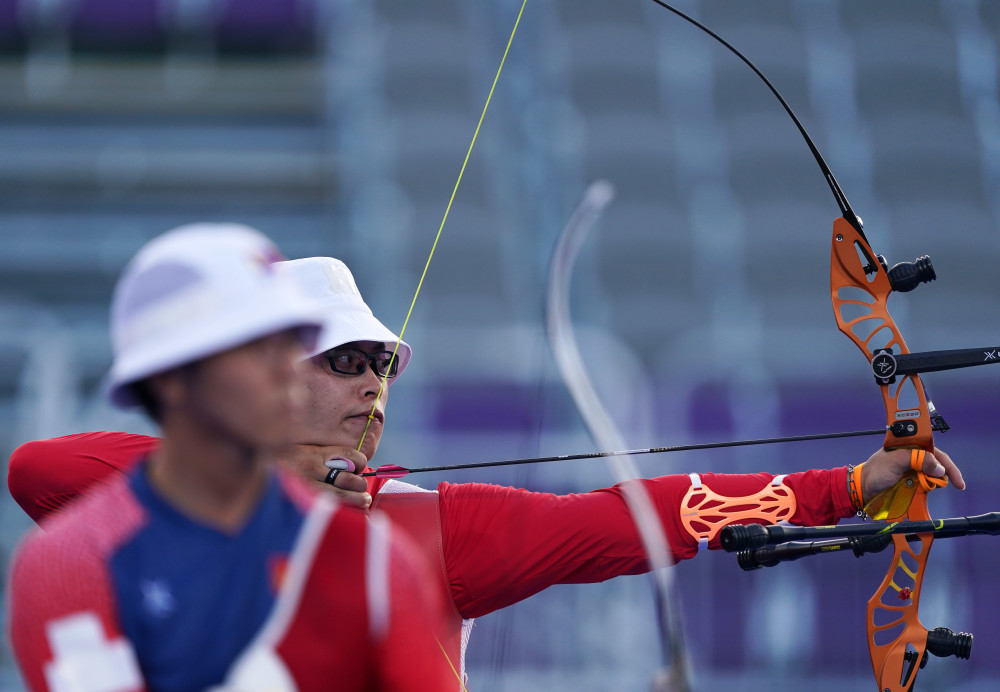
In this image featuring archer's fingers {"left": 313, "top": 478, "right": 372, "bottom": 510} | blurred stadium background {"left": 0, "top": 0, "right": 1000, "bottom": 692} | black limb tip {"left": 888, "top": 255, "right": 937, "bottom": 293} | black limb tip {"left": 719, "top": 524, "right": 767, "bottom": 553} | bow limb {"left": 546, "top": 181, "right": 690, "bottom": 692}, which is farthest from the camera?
blurred stadium background {"left": 0, "top": 0, "right": 1000, "bottom": 692}

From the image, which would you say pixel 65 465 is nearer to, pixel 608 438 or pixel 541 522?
pixel 541 522

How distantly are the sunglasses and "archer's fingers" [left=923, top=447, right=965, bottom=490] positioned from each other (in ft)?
3.16

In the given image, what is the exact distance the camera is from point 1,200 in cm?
623

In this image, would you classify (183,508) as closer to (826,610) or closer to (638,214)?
(826,610)

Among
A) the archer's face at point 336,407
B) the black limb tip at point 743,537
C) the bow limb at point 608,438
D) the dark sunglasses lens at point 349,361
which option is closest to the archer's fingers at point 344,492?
the archer's face at point 336,407

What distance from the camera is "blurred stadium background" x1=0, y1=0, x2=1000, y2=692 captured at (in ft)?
16.9

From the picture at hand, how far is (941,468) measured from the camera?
174 centimetres

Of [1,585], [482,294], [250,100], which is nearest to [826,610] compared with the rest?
[482,294]

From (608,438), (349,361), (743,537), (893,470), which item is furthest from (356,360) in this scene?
(893,470)

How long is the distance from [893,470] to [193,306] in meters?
1.34

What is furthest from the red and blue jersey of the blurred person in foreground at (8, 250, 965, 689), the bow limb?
the blurred person in foreground at (8, 250, 965, 689)

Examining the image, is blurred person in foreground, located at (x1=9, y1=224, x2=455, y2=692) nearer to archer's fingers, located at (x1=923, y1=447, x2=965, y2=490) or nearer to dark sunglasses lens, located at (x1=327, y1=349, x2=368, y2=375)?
dark sunglasses lens, located at (x1=327, y1=349, x2=368, y2=375)

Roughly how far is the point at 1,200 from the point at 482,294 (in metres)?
2.95

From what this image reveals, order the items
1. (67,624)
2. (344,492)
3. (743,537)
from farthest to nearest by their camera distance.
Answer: (344,492) → (743,537) → (67,624)
